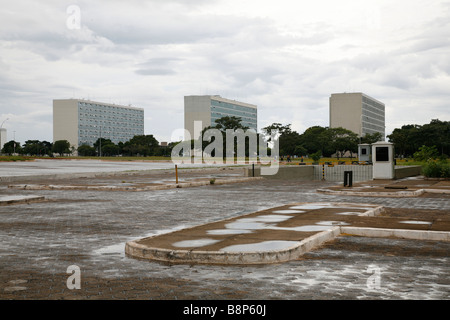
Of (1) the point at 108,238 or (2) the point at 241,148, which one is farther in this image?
(2) the point at 241,148

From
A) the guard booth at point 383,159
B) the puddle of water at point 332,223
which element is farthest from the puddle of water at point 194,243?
the guard booth at point 383,159

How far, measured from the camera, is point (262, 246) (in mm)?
A: 7816

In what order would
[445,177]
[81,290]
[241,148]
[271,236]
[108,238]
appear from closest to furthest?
[81,290]
[271,236]
[108,238]
[445,177]
[241,148]

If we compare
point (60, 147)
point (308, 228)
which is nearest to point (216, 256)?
point (308, 228)

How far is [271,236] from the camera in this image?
8.83 metres

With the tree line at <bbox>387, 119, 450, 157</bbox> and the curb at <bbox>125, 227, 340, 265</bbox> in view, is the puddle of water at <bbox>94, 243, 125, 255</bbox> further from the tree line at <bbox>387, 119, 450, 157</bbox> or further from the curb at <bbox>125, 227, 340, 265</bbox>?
the tree line at <bbox>387, 119, 450, 157</bbox>

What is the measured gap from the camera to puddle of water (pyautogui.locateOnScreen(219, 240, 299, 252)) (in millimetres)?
7555

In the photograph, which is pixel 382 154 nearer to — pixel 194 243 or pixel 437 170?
pixel 437 170

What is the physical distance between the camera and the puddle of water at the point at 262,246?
755cm

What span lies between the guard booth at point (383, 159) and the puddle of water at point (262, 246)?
78.2 ft
